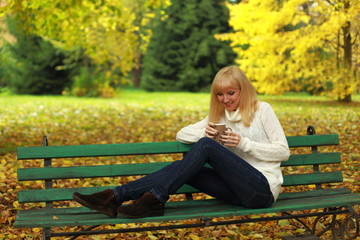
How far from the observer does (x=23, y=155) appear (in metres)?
3.70

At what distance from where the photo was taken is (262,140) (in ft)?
12.3

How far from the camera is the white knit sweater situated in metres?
3.60

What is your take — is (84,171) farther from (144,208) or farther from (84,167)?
(144,208)

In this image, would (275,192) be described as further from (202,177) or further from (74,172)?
(74,172)

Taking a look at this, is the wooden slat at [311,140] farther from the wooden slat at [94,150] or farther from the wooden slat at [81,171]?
the wooden slat at [81,171]

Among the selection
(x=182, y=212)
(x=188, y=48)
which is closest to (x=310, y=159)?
(x=182, y=212)

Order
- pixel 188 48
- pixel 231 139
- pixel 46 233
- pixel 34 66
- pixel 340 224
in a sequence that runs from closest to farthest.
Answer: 1. pixel 46 233
2. pixel 231 139
3. pixel 340 224
4. pixel 34 66
5. pixel 188 48

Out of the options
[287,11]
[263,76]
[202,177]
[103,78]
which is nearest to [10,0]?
[202,177]

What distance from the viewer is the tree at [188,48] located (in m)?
30.6

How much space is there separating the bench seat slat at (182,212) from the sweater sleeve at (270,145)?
1.18ft

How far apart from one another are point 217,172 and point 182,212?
402 mm

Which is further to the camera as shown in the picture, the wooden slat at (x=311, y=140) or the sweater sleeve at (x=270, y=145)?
the wooden slat at (x=311, y=140)

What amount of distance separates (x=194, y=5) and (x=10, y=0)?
24158mm

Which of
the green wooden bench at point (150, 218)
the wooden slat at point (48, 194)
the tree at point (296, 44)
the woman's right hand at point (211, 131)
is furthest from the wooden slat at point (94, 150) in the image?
the tree at point (296, 44)
